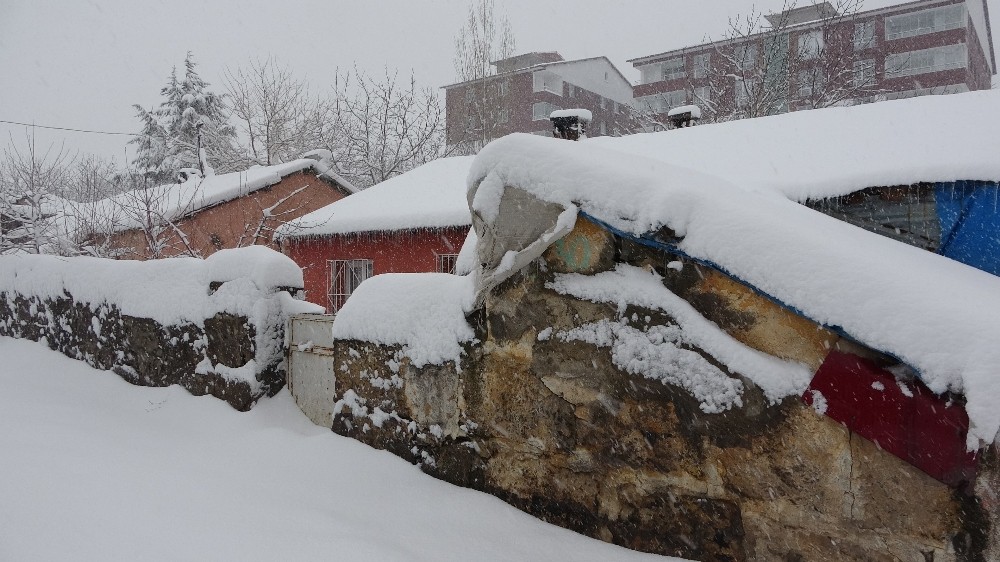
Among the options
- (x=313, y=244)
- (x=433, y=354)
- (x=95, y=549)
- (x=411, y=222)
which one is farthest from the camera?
(x=313, y=244)

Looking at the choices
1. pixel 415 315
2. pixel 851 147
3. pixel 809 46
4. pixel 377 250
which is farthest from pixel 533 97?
pixel 415 315

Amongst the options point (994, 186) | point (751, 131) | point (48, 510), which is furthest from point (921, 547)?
point (751, 131)

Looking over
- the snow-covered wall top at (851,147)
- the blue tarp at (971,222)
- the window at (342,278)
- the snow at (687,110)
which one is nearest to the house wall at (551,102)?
the window at (342,278)

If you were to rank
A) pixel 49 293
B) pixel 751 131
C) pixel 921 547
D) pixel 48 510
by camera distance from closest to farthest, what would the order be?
pixel 921 547, pixel 48 510, pixel 49 293, pixel 751 131

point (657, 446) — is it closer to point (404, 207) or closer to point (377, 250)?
point (404, 207)

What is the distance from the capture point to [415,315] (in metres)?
3.77

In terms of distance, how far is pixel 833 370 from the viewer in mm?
2223

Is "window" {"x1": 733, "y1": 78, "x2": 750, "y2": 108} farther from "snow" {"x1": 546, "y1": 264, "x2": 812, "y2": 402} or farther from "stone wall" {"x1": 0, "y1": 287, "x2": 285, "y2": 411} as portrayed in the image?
"snow" {"x1": 546, "y1": 264, "x2": 812, "y2": 402}

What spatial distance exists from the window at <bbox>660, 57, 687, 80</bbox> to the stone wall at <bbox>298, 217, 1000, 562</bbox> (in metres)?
39.2

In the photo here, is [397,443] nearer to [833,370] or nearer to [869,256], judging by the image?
[833,370]

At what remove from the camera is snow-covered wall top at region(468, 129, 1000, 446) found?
1.94 m

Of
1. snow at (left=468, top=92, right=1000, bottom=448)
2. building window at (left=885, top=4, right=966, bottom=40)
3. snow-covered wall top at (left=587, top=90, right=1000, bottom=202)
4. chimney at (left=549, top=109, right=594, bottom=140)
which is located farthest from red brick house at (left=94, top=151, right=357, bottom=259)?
building window at (left=885, top=4, right=966, bottom=40)

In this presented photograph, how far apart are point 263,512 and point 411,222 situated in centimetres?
808

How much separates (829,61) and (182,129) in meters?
29.3
